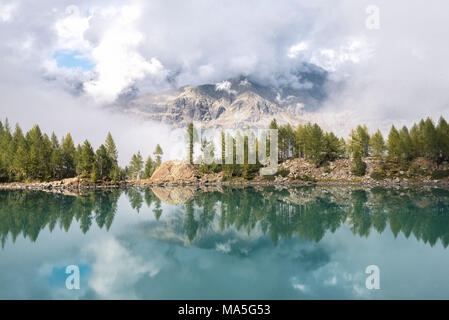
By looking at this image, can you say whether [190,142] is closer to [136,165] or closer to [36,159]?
[136,165]

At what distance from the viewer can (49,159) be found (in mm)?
71250

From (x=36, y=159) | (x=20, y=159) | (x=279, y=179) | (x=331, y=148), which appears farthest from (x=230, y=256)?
(x=20, y=159)

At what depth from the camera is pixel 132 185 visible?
69688mm

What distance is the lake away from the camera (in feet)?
34.3

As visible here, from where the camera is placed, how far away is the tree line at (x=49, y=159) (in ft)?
220

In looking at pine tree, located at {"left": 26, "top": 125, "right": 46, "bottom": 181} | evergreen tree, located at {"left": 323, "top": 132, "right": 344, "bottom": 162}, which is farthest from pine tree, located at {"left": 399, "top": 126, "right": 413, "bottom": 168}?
pine tree, located at {"left": 26, "top": 125, "right": 46, "bottom": 181}

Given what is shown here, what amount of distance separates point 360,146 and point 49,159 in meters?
85.1

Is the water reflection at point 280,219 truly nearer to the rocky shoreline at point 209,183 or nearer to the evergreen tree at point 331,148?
the rocky shoreline at point 209,183

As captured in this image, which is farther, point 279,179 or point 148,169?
point 148,169

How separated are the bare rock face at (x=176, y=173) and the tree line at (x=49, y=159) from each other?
37.2ft

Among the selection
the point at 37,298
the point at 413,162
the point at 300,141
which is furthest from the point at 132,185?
the point at 413,162

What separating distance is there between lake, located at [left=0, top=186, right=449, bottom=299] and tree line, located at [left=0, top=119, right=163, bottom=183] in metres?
45.8
